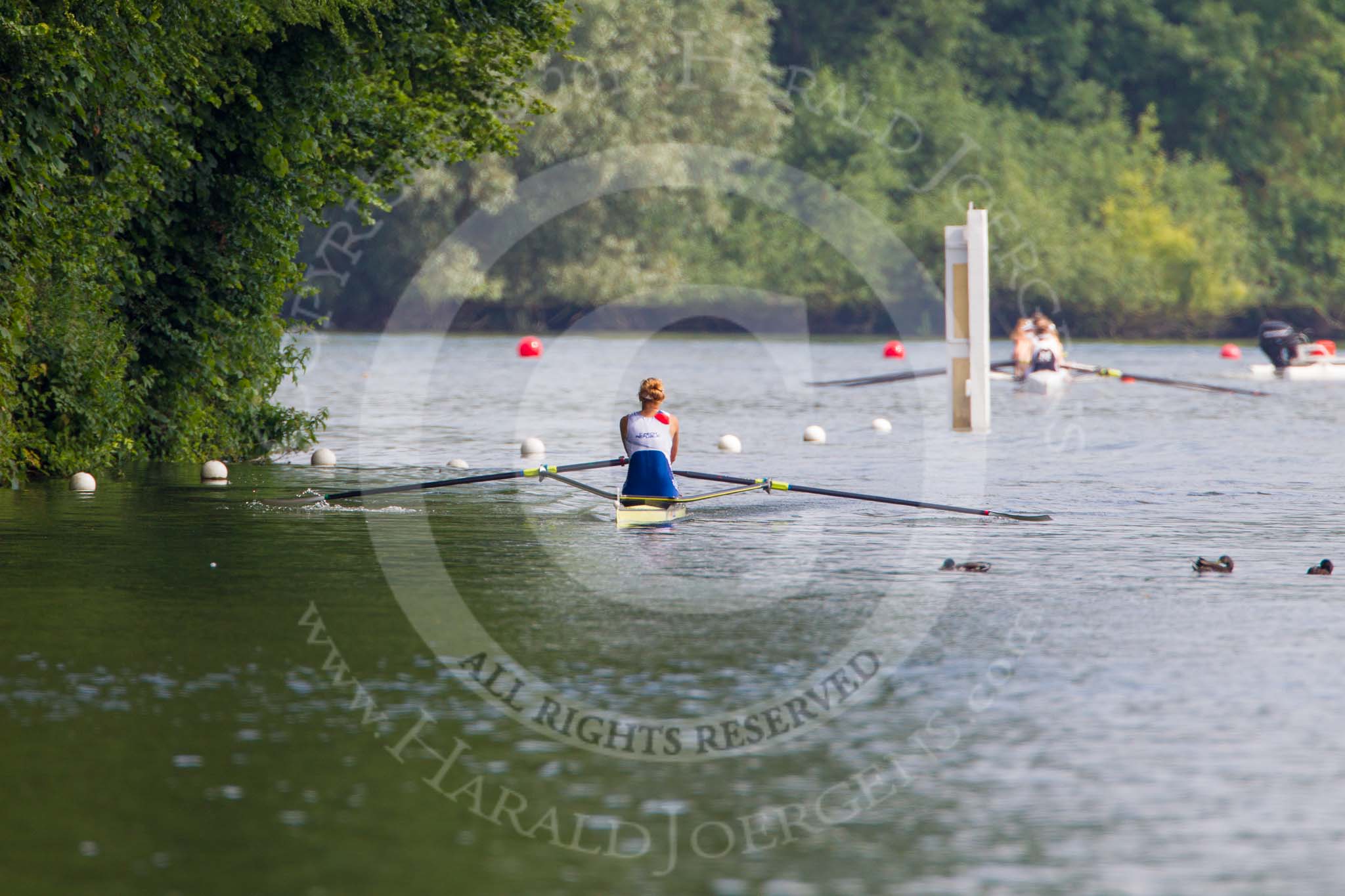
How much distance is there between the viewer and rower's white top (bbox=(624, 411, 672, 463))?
1695 cm

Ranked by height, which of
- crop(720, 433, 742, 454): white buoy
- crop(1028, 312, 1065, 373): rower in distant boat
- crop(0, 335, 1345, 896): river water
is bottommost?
crop(0, 335, 1345, 896): river water

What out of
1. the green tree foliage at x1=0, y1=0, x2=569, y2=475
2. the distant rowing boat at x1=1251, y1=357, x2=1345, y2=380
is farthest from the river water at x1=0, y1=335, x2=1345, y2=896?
the distant rowing boat at x1=1251, y1=357, x2=1345, y2=380

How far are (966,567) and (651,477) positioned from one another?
3879 mm

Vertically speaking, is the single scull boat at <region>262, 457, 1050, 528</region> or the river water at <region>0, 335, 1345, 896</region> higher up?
the single scull boat at <region>262, 457, 1050, 528</region>

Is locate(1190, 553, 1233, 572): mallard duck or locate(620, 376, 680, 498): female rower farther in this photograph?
locate(620, 376, 680, 498): female rower

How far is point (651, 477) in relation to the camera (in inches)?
659

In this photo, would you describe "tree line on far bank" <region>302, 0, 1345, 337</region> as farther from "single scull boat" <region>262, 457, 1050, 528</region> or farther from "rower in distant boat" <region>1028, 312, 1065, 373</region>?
"single scull boat" <region>262, 457, 1050, 528</region>

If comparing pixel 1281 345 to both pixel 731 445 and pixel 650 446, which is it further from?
pixel 650 446

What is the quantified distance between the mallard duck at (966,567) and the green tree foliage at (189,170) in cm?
806

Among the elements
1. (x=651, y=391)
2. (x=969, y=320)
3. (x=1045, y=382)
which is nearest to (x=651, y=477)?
(x=651, y=391)

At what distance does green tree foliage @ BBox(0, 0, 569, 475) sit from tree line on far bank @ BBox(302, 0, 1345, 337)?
1425 inches

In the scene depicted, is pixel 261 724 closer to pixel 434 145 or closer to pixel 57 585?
pixel 57 585

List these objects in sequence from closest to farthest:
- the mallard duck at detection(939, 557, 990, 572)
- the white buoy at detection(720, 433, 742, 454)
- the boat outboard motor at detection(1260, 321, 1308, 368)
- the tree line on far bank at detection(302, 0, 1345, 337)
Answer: the mallard duck at detection(939, 557, 990, 572), the white buoy at detection(720, 433, 742, 454), the boat outboard motor at detection(1260, 321, 1308, 368), the tree line on far bank at detection(302, 0, 1345, 337)

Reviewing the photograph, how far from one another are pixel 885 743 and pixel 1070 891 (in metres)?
2.04
